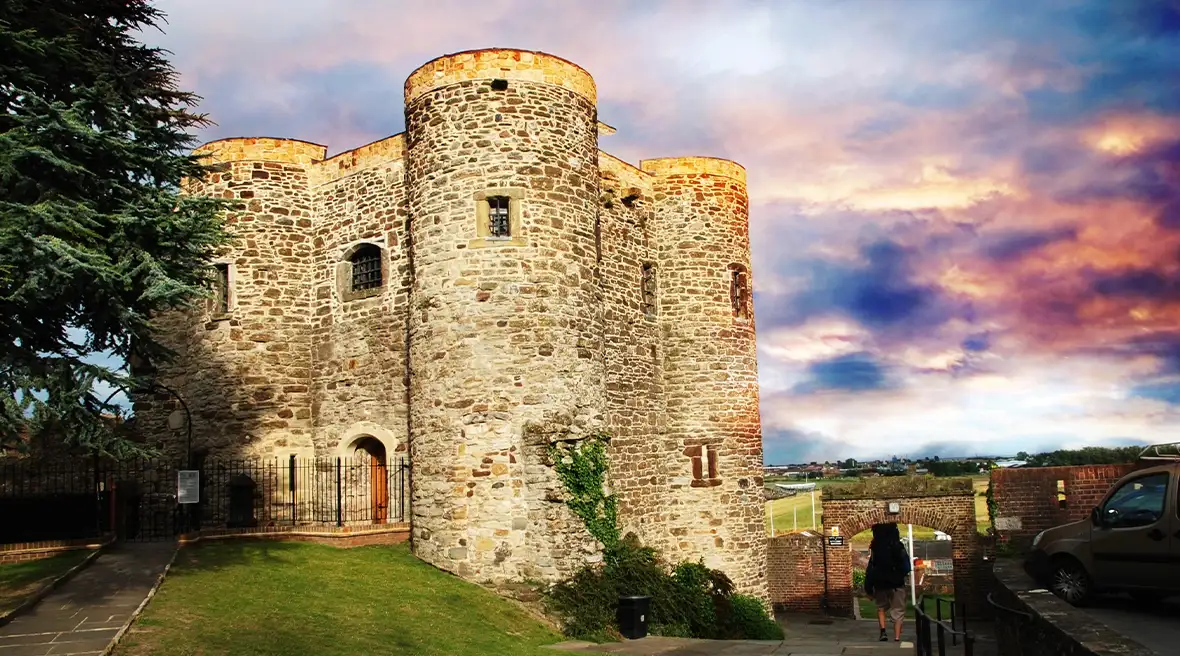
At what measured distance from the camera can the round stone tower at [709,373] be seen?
2423cm

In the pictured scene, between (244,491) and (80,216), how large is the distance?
11.6m

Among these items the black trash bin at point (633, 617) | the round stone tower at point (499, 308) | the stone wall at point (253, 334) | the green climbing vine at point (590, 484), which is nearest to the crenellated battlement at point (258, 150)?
the stone wall at point (253, 334)

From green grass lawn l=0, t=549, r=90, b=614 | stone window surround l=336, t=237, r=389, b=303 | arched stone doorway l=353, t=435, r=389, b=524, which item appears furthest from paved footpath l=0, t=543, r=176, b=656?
stone window surround l=336, t=237, r=389, b=303

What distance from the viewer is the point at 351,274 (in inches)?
900

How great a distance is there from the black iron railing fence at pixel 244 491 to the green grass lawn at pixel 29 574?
464 cm

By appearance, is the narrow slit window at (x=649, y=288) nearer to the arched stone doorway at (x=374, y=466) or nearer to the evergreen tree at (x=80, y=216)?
the arched stone doorway at (x=374, y=466)

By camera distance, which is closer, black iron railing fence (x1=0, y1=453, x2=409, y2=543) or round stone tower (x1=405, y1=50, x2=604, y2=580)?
round stone tower (x1=405, y1=50, x2=604, y2=580)

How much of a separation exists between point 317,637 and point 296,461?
10.1 metres

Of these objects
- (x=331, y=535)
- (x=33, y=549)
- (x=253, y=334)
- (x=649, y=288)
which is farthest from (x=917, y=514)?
(x=33, y=549)

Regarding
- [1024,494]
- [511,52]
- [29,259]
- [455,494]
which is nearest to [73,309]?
[29,259]

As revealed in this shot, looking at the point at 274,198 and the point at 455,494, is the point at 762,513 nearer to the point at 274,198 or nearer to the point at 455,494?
the point at 455,494

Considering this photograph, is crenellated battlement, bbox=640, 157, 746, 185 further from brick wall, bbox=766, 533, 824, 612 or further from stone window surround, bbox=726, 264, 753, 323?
brick wall, bbox=766, 533, 824, 612

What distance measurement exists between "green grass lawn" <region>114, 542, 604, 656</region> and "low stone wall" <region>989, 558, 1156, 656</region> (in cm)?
651

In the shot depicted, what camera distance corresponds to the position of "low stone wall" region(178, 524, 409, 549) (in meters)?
18.5
